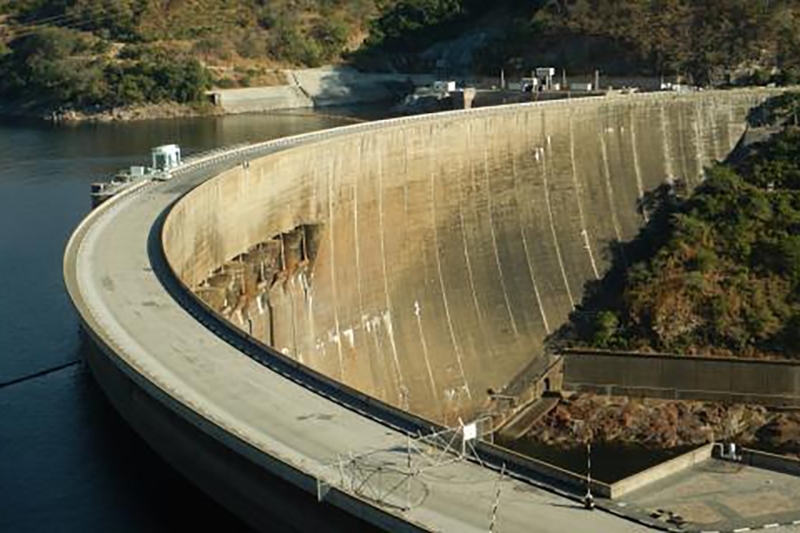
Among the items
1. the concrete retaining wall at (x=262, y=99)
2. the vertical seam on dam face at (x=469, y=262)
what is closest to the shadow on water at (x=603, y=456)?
the vertical seam on dam face at (x=469, y=262)

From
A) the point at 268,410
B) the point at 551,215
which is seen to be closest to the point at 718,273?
the point at 551,215

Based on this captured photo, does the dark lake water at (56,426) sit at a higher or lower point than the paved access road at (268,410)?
lower

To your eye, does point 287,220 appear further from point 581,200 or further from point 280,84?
point 280,84

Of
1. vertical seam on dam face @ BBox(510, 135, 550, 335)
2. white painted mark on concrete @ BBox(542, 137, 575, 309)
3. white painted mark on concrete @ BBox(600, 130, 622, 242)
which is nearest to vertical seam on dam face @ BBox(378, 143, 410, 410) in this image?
vertical seam on dam face @ BBox(510, 135, 550, 335)

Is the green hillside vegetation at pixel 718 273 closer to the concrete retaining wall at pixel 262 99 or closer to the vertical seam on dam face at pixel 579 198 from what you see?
the vertical seam on dam face at pixel 579 198

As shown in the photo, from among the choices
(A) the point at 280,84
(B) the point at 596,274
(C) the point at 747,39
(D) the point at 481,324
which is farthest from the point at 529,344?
(A) the point at 280,84

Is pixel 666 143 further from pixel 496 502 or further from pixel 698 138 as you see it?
pixel 496 502
